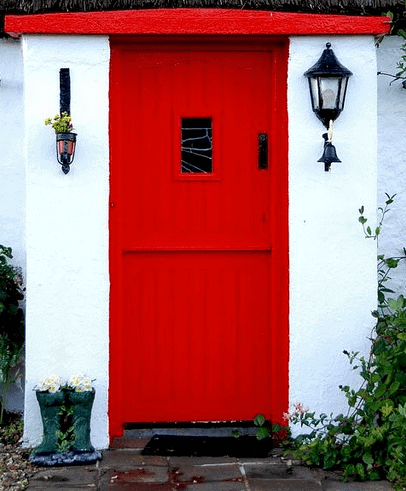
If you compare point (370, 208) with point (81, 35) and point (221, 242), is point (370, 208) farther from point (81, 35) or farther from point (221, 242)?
point (81, 35)

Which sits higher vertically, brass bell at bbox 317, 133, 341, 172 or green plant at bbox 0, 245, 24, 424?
brass bell at bbox 317, 133, 341, 172

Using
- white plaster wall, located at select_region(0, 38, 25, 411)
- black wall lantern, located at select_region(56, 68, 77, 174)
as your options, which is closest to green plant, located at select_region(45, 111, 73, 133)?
black wall lantern, located at select_region(56, 68, 77, 174)

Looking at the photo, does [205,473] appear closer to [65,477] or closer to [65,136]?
[65,477]

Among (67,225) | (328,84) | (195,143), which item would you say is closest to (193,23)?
(195,143)

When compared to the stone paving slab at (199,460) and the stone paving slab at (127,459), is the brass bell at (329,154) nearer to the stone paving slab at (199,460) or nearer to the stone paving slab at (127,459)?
the stone paving slab at (199,460)

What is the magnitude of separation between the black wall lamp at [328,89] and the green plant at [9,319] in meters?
2.14

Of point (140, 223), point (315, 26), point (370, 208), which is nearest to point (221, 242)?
point (140, 223)

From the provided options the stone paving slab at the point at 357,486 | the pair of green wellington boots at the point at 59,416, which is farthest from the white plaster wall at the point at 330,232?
the pair of green wellington boots at the point at 59,416

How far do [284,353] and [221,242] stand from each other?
823mm

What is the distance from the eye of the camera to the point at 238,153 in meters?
5.85

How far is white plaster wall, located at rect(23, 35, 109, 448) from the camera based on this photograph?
554cm

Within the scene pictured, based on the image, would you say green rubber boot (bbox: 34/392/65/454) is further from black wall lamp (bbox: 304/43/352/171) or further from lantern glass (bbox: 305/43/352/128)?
lantern glass (bbox: 305/43/352/128)

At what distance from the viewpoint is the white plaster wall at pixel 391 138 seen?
602cm

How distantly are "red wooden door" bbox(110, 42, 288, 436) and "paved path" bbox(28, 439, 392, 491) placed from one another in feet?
1.62
